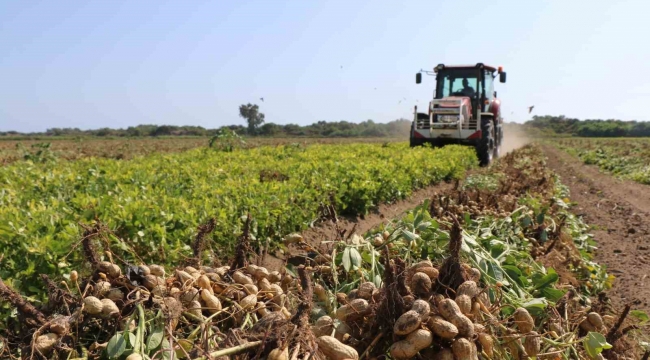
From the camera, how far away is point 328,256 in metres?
3.14

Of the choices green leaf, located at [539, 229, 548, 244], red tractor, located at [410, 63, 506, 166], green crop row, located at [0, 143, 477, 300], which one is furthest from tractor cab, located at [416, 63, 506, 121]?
green leaf, located at [539, 229, 548, 244]

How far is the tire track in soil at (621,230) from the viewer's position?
17.2ft

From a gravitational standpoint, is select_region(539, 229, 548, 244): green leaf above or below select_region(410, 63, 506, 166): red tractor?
below

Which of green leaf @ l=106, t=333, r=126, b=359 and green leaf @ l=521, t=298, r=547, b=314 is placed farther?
green leaf @ l=521, t=298, r=547, b=314

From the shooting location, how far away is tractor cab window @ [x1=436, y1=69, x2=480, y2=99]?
17.0 meters

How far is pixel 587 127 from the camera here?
70.9m

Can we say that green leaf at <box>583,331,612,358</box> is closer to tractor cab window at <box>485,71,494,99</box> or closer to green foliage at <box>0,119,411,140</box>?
tractor cab window at <box>485,71,494,99</box>

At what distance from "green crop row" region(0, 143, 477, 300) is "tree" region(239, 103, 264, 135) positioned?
59097 millimetres

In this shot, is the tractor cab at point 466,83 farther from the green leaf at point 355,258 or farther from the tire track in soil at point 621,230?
the green leaf at point 355,258

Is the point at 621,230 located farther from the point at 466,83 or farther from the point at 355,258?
the point at 466,83

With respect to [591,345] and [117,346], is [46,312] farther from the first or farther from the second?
[591,345]

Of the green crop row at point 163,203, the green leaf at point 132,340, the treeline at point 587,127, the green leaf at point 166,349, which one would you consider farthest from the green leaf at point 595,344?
the treeline at point 587,127

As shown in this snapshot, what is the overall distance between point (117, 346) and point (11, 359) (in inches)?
19.9

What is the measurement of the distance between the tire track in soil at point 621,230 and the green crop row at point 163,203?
3.26 metres
